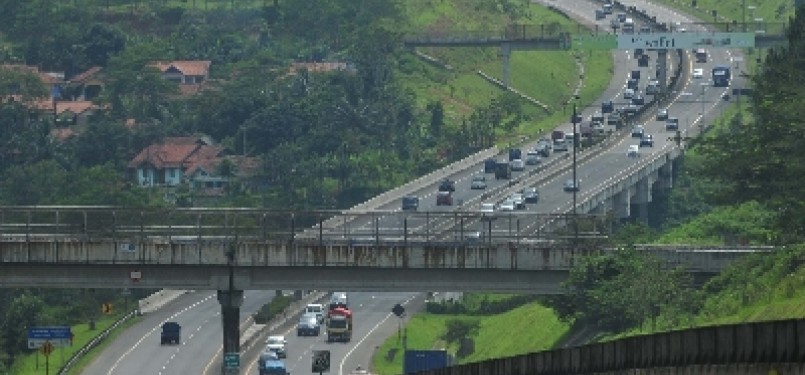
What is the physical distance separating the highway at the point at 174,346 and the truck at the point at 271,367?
226cm

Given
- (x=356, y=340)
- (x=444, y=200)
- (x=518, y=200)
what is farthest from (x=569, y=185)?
(x=356, y=340)

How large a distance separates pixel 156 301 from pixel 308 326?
1025cm

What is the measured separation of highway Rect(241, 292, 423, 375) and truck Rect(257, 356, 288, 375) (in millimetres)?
987

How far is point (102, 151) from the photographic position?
19388 centimetres

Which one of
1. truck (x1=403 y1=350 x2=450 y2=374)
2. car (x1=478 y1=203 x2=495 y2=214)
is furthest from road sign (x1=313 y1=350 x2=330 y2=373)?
car (x1=478 y1=203 x2=495 y2=214)

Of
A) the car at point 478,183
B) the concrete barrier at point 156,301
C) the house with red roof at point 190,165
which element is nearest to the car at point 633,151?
the car at point 478,183

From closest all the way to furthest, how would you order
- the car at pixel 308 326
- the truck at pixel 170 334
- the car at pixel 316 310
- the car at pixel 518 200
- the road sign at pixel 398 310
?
the truck at pixel 170 334 < the car at pixel 308 326 < the road sign at pixel 398 310 < the car at pixel 316 310 < the car at pixel 518 200

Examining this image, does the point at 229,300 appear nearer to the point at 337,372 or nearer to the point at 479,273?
the point at 479,273

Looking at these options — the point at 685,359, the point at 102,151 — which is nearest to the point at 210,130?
the point at 102,151

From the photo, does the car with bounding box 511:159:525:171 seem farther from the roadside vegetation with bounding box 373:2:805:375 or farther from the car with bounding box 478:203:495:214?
the roadside vegetation with bounding box 373:2:805:375

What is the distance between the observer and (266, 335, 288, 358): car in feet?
358

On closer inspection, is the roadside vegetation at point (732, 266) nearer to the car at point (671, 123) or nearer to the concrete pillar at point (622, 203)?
the concrete pillar at point (622, 203)

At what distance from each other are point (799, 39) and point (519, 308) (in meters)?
16.9

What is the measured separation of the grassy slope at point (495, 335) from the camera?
3925 inches
